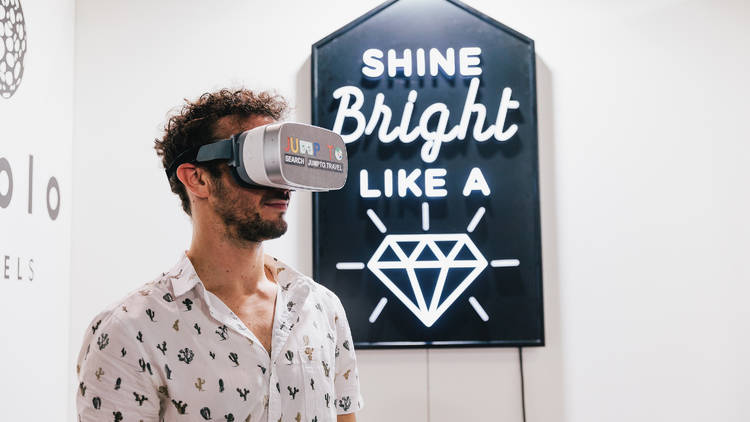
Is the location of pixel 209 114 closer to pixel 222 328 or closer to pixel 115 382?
pixel 222 328

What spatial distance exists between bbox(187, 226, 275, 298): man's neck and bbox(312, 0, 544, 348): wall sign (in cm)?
121

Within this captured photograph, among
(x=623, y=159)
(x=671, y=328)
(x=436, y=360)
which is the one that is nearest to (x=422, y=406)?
(x=436, y=360)

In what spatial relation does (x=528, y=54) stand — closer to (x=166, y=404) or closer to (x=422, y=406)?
(x=422, y=406)

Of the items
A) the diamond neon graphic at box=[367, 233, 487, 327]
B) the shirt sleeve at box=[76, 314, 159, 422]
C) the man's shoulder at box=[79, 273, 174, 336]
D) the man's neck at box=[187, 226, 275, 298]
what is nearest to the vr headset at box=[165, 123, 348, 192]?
the man's neck at box=[187, 226, 275, 298]

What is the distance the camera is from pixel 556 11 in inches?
115

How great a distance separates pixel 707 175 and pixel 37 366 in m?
2.45

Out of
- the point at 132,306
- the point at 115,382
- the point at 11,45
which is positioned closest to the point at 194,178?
the point at 132,306

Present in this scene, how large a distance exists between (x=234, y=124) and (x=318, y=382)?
55 cm

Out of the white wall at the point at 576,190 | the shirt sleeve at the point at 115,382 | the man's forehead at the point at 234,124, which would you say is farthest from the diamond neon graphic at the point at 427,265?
the shirt sleeve at the point at 115,382

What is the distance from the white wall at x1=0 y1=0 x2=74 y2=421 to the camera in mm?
2248

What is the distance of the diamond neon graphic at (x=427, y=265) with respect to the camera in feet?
9.07

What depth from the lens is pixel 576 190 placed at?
2846 millimetres

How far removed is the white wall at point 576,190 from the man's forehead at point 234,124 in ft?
4.23

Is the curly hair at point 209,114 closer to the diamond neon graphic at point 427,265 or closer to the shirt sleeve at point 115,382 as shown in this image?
the shirt sleeve at point 115,382
